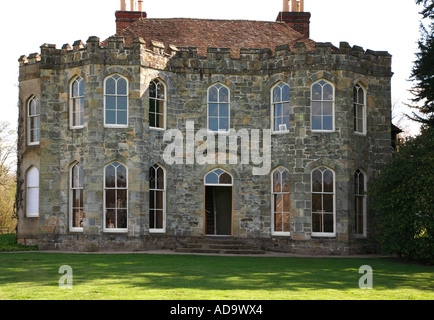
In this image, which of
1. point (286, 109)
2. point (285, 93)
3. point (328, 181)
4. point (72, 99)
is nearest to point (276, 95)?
point (285, 93)

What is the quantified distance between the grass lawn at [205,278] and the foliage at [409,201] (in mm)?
792

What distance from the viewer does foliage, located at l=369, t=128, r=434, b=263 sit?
20.6 meters

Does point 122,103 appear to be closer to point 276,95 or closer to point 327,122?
point 276,95

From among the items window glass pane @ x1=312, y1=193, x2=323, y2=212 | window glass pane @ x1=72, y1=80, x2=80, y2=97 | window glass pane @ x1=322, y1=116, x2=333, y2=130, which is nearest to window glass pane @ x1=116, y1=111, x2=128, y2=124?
window glass pane @ x1=72, y1=80, x2=80, y2=97

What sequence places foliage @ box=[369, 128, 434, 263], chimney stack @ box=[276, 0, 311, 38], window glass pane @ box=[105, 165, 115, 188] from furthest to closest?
1. chimney stack @ box=[276, 0, 311, 38]
2. window glass pane @ box=[105, 165, 115, 188]
3. foliage @ box=[369, 128, 434, 263]

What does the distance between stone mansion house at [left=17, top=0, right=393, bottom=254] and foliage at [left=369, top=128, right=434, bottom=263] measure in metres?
2.21

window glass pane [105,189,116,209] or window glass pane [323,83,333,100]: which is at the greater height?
window glass pane [323,83,333,100]

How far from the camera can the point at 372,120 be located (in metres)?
25.6

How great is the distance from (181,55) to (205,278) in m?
12.9

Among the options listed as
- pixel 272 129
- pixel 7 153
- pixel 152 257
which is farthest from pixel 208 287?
pixel 7 153

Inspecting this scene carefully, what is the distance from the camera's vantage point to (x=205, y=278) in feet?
49.3

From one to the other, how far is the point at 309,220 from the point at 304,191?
1.13m

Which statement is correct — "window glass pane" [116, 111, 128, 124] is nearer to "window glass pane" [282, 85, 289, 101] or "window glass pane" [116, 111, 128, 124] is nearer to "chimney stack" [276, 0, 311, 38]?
"window glass pane" [282, 85, 289, 101]

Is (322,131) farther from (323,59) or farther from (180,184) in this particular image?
(180,184)
